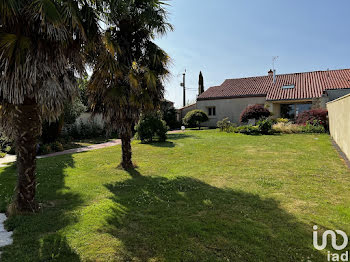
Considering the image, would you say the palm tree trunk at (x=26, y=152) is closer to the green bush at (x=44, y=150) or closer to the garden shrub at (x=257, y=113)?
the green bush at (x=44, y=150)

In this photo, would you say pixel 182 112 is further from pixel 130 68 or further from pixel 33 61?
pixel 33 61

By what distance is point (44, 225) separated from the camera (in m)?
4.84

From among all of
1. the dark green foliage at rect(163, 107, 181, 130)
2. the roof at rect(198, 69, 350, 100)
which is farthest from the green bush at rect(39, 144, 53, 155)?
the roof at rect(198, 69, 350, 100)

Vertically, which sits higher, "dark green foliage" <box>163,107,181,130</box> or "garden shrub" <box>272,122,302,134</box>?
"dark green foliage" <box>163,107,181,130</box>

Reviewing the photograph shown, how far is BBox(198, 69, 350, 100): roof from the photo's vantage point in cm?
2404

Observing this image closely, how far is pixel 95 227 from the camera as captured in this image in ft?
15.2

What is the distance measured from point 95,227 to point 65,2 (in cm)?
480

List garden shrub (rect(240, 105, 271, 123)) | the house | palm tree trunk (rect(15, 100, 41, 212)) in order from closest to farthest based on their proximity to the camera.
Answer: palm tree trunk (rect(15, 100, 41, 212)) → garden shrub (rect(240, 105, 271, 123)) → the house

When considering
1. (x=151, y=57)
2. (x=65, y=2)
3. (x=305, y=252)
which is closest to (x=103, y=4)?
(x=65, y=2)

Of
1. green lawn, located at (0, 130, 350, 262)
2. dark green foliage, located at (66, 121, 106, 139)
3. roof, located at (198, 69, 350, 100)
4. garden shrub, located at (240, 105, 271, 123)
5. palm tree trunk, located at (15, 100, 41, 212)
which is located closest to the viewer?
green lawn, located at (0, 130, 350, 262)

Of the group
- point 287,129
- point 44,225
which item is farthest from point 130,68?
point 287,129

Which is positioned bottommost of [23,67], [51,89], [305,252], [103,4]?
[305,252]

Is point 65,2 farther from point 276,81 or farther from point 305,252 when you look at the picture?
point 276,81

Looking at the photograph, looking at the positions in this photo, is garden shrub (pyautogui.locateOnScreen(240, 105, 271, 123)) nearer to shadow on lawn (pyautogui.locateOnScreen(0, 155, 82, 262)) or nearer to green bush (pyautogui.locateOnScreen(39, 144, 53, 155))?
green bush (pyautogui.locateOnScreen(39, 144, 53, 155))
